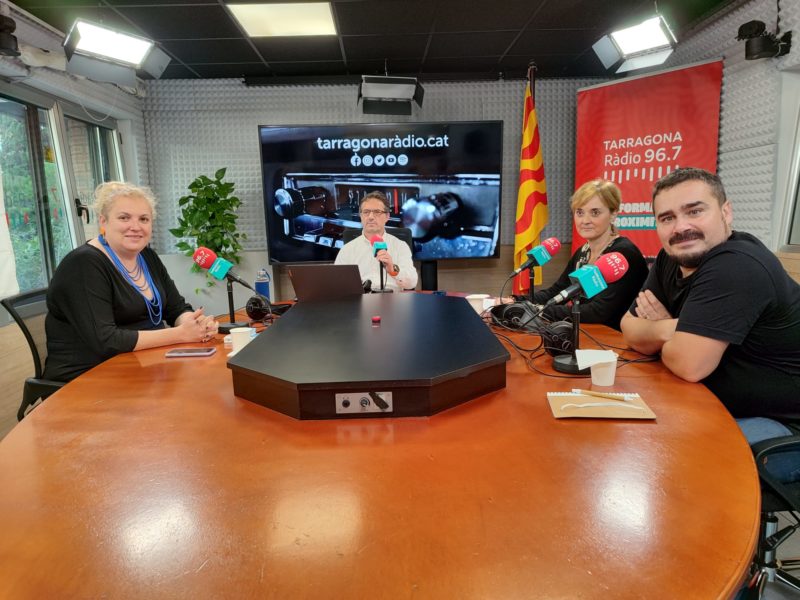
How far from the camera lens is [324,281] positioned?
2.36 m

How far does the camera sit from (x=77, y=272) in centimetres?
194

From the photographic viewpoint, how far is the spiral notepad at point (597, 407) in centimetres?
111

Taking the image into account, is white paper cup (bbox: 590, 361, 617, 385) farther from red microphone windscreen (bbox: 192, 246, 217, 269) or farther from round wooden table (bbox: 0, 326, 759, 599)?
red microphone windscreen (bbox: 192, 246, 217, 269)

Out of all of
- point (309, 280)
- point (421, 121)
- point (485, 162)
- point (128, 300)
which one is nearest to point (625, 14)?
point (485, 162)

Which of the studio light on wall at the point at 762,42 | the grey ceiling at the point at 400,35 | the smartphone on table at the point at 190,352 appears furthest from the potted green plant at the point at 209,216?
the studio light on wall at the point at 762,42

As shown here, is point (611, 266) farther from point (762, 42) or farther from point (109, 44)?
point (109, 44)

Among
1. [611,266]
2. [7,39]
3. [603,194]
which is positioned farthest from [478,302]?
[7,39]

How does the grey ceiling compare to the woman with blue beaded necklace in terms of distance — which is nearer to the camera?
the woman with blue beaded necklace

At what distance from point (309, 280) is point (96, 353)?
933 mm

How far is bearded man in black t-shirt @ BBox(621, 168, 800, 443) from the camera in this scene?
138 cm

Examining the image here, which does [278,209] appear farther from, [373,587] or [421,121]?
[373,587]

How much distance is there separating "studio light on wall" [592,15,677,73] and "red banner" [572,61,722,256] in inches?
14.8

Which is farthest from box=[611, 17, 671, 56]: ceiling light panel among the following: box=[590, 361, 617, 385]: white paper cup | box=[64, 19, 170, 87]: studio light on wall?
box=[64, 19, 170, 87]: studio light on wall

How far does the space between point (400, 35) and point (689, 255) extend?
3311 millimetres
